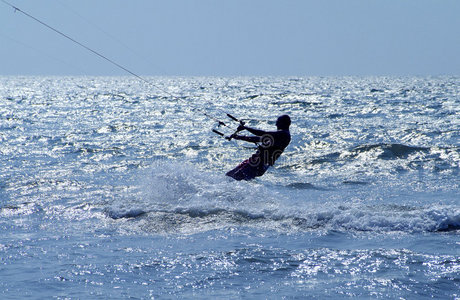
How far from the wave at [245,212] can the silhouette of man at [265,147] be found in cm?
29

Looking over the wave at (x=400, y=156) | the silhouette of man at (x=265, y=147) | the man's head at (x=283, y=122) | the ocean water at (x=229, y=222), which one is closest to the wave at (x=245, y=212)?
the ocean water at (x=229, y=222)

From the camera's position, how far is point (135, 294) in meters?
5.93

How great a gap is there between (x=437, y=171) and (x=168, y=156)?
26.4 feet

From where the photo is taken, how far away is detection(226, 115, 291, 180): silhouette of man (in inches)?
424

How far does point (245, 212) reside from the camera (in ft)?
31.4

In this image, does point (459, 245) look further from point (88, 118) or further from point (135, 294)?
point (88, 118)

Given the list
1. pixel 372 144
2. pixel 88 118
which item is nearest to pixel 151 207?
pixel 372 144

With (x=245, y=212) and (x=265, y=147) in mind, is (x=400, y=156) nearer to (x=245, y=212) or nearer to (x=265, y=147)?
(x=265, y=147)

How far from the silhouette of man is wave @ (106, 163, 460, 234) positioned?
290 millimetres

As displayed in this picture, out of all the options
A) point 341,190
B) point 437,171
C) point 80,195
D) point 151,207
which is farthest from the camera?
point 437,171

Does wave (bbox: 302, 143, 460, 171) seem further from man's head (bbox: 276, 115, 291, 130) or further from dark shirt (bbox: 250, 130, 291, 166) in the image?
man's head (bbox: 276, 115, 291, 130)

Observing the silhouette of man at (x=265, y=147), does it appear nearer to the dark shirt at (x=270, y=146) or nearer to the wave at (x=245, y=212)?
the dark shirt at (x=270, y=146)

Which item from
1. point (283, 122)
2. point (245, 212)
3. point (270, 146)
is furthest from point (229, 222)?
point (283, 122)

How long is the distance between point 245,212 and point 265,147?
1.81m
